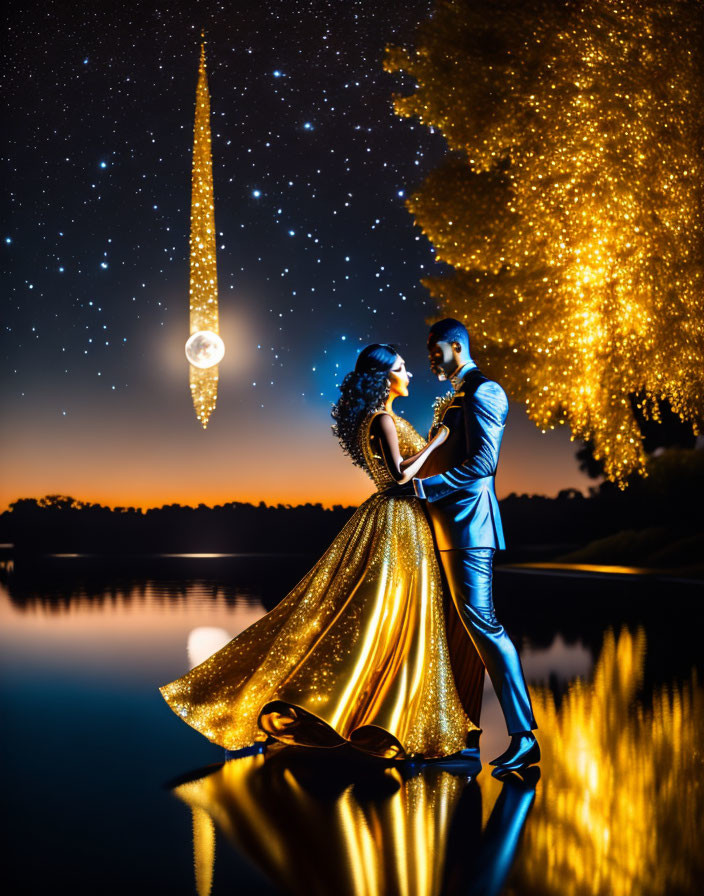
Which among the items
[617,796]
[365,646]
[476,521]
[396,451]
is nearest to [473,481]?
[476,521]

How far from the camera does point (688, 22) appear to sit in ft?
28.4

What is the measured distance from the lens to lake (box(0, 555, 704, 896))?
2951 mm

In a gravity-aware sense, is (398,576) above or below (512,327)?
below

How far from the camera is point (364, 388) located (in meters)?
4.67

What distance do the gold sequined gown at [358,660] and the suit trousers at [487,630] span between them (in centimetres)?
22

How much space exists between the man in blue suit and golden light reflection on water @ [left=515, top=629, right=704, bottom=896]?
0.43m

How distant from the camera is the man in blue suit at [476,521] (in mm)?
4168

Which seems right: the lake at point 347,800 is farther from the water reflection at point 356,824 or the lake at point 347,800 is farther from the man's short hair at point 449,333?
the man's short hair at point 449,333

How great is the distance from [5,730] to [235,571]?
15.6 m

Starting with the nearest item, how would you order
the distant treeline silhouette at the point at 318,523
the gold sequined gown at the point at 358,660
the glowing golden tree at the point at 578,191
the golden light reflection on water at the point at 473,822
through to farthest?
the golden light reflection on water at the point at 473,822 → the gold sequined gown at the point at 358,660 → the glowing golden tree at the point at 578,191 → the distant treeline silhouette at the point at 318,523

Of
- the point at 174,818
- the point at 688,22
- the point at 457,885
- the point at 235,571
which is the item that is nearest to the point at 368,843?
the point at 457,885

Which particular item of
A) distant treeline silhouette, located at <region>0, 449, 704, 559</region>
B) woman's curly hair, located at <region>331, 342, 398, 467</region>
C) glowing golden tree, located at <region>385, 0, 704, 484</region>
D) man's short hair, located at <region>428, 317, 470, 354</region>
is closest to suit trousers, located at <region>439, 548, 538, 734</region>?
woman's curly hair, located at <region>331, 342, 398, 467</region>

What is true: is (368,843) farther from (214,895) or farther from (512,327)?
(512,327)

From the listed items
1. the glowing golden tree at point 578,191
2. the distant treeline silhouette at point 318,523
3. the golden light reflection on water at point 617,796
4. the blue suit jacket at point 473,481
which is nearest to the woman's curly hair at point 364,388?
the blue suit jacket at point 473,481
